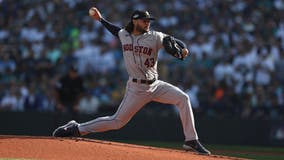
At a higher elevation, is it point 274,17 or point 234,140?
point 274,17

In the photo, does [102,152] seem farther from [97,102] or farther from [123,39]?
[97,102]

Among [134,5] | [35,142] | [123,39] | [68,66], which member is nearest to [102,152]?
[35,142]

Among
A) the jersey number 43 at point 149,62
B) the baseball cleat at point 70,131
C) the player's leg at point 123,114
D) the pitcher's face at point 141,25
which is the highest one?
the pitcher's face at point 141,25

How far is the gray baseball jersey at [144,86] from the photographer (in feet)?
28.4

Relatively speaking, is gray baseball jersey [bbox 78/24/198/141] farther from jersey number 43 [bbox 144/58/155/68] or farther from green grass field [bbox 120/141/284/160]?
green grass field [bbox 120/141/284/160]

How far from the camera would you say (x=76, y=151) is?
816cm

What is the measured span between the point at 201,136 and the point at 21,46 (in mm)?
5320

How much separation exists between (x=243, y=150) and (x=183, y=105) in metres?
5.59

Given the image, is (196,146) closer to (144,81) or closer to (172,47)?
(144,81)

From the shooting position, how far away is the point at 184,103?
28.5 ft

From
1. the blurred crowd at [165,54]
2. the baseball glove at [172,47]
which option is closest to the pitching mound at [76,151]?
the baseball glove at [172,47]

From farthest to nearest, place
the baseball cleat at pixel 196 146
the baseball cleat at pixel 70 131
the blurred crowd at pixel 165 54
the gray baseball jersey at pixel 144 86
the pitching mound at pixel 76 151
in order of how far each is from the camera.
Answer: the blurred crowd at pixel 165 54 → the baseball cleat at pixel 70 131 → the baseball cleat at pixel 196 146 → the gray baseball jersey at pixel 144 86 → the pitching mound at pixel 76 151

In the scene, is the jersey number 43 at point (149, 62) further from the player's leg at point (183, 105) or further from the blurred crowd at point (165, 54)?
the blurred crowd at point (165, 54)

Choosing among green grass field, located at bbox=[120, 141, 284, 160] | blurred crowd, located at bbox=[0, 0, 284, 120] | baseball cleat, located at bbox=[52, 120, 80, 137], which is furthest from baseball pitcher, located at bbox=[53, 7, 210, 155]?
blurred crowd, located at bbox=[0, 0, 284, 120]
